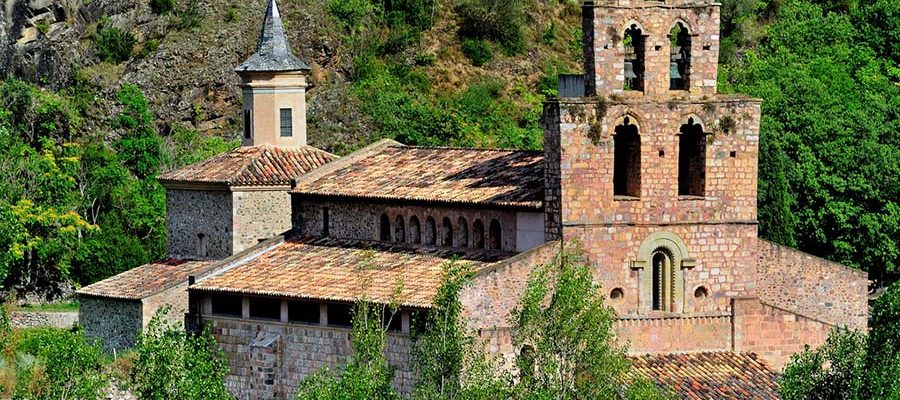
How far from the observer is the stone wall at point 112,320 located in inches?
2534

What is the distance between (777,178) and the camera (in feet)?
238

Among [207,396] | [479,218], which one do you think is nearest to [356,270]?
[479,218]

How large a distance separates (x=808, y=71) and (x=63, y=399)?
161ft

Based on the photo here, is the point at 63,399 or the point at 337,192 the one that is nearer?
the point at 63,399

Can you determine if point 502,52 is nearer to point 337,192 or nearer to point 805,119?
point 805,119

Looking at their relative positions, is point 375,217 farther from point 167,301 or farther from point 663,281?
point 663,281

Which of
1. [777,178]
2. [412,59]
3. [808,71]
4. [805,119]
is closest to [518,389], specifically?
[777,178]

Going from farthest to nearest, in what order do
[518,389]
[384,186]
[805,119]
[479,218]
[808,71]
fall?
1. [808,71]
2. [805,119]
3. [384,186]
4. [479,218]
5. [518,389]

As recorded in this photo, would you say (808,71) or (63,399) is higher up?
(808,71)

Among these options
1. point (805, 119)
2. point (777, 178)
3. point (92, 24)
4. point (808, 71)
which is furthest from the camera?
point (92, 24)

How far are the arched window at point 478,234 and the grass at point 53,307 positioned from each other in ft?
93.3

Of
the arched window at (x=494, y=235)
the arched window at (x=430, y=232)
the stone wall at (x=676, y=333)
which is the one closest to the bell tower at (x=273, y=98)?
the arched window at (x=430, y=232)

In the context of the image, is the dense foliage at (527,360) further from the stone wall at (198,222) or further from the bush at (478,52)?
the bush at (478,52)

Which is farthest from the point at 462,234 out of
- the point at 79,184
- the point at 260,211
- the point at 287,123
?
the point at 79,184
